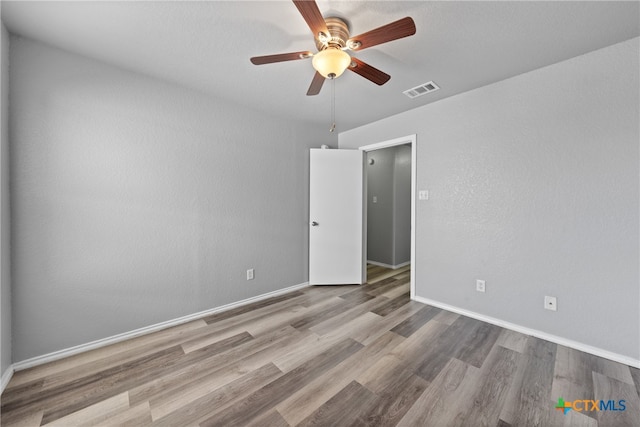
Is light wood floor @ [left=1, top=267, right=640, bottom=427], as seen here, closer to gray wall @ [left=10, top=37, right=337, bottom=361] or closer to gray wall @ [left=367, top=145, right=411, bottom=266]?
gray wall @ [left=10, top=37, right=337, bottom=361]

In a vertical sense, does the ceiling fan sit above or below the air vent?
below

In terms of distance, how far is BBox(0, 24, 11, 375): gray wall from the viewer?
61.6 inches

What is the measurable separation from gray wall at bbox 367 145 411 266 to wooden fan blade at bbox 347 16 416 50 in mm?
3229

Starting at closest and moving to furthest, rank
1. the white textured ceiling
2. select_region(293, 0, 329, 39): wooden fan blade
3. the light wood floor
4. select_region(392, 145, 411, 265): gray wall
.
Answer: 1. select_region(293, 0, 329, 39): wooden fan blade
2. the light wood floor
3. the white textured ceiling
4. select_region(392, 145, 411, 265): gray wall

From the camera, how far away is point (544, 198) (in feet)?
6.88

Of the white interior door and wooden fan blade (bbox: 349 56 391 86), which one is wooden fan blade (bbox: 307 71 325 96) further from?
the white interior door

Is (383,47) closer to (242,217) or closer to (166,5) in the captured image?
(166,5)

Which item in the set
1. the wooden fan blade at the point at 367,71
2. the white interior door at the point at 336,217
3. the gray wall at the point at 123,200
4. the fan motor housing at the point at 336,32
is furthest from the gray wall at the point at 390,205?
the fan motor housing at the point at 336,32

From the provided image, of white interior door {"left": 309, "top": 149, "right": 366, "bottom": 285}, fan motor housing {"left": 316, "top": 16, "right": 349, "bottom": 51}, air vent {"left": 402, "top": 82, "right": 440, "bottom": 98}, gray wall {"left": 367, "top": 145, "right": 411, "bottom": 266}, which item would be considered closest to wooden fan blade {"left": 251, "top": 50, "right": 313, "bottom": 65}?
fan motor housing {"left": 316, "top": 16, "right": 349, "bottom": 51}

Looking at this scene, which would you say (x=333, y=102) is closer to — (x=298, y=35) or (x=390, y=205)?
(x=298, y=35)

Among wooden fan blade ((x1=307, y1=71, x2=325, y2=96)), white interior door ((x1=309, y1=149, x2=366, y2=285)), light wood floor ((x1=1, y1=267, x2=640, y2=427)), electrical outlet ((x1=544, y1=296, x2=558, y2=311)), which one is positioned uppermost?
wooden fan blade ((x1=307, y1=71, x2=325, y2=96))

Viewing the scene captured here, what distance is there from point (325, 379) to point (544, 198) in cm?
234

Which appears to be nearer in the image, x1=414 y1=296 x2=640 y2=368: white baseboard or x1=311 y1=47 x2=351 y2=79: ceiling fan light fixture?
x1=311 y1=47 x2=351 y2=79: ceiling fan light fixture

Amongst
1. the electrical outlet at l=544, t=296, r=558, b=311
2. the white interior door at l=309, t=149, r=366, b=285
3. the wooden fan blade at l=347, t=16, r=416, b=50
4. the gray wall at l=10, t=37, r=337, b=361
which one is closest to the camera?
the wooden fan blade at l=347, t=16, r=416, b=50
